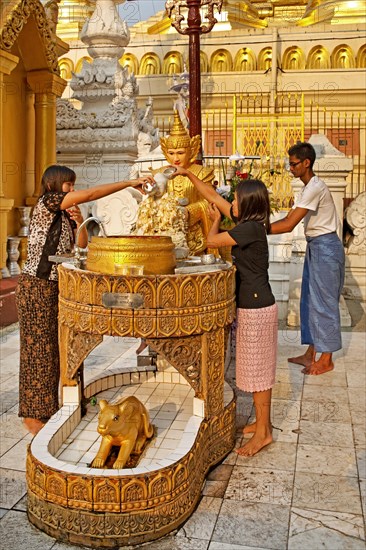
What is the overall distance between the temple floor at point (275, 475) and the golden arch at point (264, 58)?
1170 cm

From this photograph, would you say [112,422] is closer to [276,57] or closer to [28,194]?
[28,194]

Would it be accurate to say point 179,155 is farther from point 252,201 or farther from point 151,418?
point 151,418

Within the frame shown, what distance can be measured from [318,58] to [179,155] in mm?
11994

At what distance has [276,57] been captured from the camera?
47.8ft

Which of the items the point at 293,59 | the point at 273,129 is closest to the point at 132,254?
the point at 273,129

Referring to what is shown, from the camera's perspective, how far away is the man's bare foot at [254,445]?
320 centimetres

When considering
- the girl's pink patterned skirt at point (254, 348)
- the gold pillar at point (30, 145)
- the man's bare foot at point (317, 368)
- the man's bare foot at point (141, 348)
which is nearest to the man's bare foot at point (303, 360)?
the man's bare foot at point (317, 368)

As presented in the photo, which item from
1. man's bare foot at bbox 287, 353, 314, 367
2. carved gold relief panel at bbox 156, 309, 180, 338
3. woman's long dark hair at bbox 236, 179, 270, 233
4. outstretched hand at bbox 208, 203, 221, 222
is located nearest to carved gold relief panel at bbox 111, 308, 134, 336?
carved gold relief panel at bbox 156, 309, 180, 338

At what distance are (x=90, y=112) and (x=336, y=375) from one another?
266 inches

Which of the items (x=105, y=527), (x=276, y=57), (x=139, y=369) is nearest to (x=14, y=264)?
(x=139, y=369)

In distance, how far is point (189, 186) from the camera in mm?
4121

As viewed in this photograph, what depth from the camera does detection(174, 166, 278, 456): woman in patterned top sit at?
121 inches

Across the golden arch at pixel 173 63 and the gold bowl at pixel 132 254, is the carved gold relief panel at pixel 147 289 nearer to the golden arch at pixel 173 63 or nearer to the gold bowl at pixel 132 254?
the gold bowl at pixel 132 254

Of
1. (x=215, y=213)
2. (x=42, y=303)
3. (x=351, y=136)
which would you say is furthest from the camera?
(x=351, y=136)
